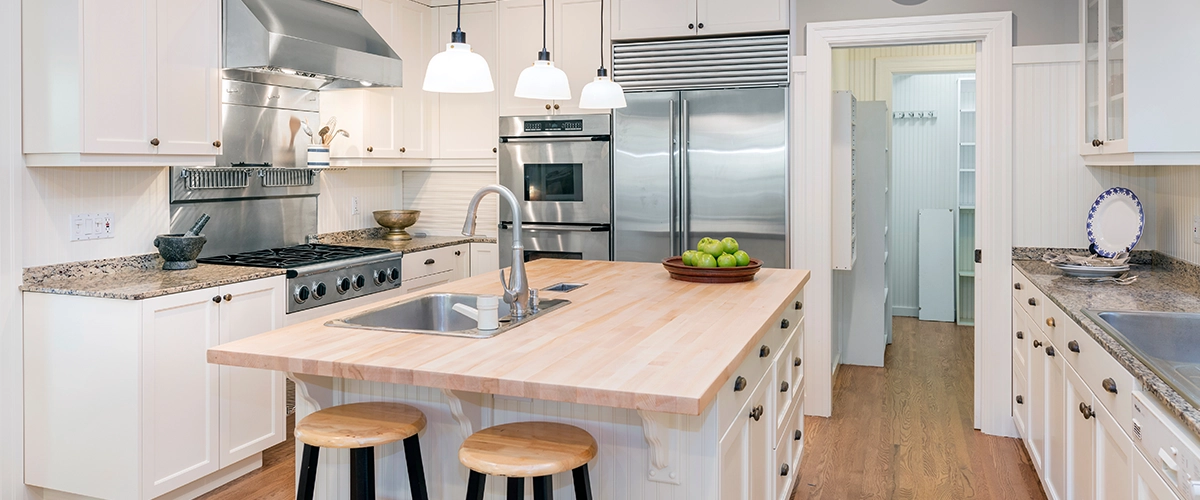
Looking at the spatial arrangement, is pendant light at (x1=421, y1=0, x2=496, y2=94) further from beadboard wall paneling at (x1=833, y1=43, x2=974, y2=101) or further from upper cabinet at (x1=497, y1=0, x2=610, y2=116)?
beadboard wall paneling at (x1=833, y1=43, x2=974, y2=101)

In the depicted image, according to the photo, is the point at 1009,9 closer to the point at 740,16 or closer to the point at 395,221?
the point at 740,16

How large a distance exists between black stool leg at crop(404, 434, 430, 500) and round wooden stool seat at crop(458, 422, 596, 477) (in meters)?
0.21

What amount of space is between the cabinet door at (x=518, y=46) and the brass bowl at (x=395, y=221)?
34.6 inches

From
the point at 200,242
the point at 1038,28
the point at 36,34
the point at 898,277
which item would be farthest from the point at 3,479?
the point at 898,277

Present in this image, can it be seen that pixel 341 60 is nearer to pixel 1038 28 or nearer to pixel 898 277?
pixel 1038 28

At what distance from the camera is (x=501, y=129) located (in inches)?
201

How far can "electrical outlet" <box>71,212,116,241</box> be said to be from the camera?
11.0 ft

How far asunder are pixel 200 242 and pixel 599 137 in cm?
220

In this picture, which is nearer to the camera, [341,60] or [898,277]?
[341,60]

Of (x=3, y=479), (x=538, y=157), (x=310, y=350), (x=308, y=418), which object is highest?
(x=538, y=157)

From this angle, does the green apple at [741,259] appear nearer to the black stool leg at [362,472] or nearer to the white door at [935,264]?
the black stool leg at [362,472]

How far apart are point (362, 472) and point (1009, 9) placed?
12.1 feet

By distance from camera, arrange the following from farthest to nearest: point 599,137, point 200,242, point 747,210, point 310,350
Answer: point 599,137, point 747,210, point 200,242, point 310,350

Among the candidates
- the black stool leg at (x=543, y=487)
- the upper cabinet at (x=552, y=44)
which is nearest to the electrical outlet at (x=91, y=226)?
the upper cabinet at (x=552, y=44)
